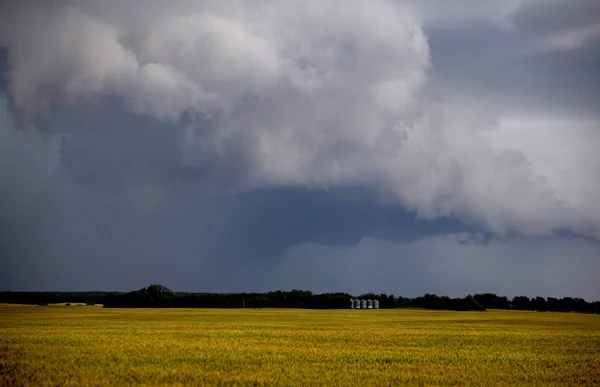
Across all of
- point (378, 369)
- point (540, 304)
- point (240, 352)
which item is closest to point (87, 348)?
point (240, 352)

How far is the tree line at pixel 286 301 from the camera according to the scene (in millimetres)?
138250

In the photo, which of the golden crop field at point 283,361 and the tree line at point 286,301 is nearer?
the golden crop field at point 283,361

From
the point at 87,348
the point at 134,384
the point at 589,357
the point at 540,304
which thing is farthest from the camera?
the point at 540,304

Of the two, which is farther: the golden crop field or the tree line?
the tree line

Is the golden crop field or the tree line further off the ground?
the tree line

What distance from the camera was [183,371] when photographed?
86.9 ft

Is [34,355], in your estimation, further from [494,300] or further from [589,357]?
[494,300]

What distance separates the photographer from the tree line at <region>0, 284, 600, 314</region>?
13825 centimetres

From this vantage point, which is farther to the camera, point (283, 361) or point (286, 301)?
point (286, 301)

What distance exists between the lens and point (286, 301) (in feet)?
515

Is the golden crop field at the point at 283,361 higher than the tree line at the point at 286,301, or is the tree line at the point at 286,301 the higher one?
the tree line at the point at 286,301

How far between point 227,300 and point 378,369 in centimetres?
11909

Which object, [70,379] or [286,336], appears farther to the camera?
[286,336]

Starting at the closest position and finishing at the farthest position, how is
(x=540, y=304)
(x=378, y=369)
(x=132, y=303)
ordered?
(x=378, y=369), (x=132, y=303), (x=540, y=304)
